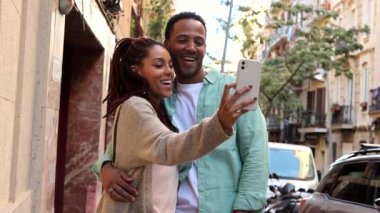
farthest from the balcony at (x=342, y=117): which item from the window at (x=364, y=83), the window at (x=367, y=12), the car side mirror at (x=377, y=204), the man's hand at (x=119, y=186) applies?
the man's hand at (x=119, y=186)

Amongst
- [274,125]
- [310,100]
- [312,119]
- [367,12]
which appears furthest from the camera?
[274,125]

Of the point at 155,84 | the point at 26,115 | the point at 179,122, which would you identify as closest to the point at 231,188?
the point at 179,122

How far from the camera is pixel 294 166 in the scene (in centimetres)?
1570

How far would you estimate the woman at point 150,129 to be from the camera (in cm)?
266

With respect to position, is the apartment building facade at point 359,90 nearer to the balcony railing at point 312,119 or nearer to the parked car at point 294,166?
the balcony railing at point 312,119

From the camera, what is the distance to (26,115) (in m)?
4.30

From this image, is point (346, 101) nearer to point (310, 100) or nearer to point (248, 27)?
point (310, 100)

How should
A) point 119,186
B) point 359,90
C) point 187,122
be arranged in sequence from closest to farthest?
1. point 119,186
2. point 187,122
3. point 359,90

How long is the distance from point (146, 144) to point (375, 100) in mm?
32659

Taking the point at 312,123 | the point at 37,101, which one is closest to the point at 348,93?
the point at 312,123

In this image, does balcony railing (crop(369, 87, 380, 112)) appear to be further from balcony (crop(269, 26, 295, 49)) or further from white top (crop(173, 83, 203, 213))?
white top (crop(173, 83, 203, 213))

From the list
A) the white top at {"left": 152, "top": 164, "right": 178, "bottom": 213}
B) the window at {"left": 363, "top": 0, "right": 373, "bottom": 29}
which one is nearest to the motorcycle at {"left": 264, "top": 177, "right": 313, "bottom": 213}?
the white top at {"left": 152, "top": 164, "right": 178, "bottom": 213}

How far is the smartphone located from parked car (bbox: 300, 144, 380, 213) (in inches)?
182

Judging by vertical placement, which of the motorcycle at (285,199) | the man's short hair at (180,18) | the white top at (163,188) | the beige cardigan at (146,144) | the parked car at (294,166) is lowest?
the motorcycle at (285,199)
